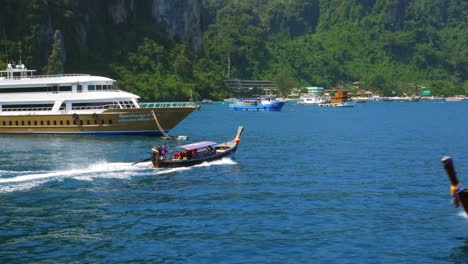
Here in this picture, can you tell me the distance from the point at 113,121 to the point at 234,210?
49.0 meters

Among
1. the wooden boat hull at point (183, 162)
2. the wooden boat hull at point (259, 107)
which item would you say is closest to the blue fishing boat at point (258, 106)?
the wooden boat hull at point (259, 107)

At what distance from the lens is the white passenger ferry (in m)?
82.9

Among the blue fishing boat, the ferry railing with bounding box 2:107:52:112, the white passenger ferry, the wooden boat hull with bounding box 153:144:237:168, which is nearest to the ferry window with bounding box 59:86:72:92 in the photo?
the white passenger ferry

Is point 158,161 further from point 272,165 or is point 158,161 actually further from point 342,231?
point 342,231

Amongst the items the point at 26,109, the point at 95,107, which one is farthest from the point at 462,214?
the point at 26,109

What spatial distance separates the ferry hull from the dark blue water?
1784 centimetres

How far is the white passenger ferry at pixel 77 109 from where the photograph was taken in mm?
82938

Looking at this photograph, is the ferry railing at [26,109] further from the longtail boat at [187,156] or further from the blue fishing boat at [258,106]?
the blue fishing boat at [258,106]

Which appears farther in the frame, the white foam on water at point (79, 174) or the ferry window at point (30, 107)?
the ferry window at point (30, 107)

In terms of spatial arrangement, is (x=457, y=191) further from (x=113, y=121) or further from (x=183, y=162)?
(x=113, y=121)

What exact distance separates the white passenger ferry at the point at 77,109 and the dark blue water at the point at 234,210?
18.1 m

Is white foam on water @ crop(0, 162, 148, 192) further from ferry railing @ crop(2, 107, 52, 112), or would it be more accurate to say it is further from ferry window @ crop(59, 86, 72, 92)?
ferry railing @ crop(2, 107, 52, 112)

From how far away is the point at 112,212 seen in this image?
36.7m

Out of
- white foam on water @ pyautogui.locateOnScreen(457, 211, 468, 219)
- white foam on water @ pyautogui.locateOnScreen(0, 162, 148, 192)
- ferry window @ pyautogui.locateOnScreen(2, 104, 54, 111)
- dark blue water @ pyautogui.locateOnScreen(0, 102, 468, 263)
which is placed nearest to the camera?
dark blue water @ pyautogui.locateOnScreen(0, 102, 468, 263)
